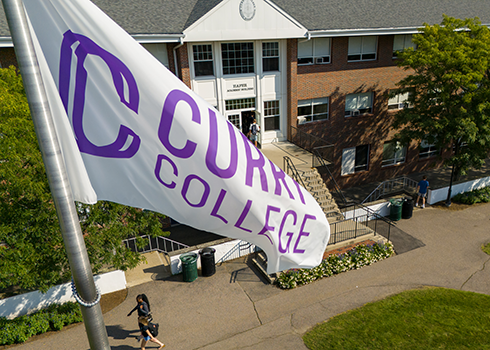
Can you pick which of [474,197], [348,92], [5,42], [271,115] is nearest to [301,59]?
[271,115]

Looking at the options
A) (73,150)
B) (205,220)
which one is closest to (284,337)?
(205,220)

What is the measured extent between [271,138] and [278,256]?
16725mm

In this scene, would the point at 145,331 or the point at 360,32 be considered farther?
the point at 360,32

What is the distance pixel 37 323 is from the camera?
10984 mm

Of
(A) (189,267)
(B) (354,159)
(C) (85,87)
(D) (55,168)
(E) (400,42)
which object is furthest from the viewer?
(B) (354,159)

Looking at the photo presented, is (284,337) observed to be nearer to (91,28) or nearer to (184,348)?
(184,348)

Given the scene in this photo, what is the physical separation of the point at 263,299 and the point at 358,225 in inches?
245

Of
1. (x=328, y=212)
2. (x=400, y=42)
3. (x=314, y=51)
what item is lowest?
(x=328, y=212)

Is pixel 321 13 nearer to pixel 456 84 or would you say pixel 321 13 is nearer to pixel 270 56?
pixel 270 56

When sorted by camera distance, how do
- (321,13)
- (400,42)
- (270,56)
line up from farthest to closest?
(400,42) → (321,13) → (270,56)

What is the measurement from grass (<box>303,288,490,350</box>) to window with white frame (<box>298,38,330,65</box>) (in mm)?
13124

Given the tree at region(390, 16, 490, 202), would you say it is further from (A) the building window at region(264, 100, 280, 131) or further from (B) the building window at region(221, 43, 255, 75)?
(B) the building window at region(221, 43, 255, 75)

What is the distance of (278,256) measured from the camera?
4570mm

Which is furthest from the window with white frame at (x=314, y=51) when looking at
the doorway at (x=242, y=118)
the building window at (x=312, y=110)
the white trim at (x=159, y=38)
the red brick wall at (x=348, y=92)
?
the white trim at (x=159, y=38)
